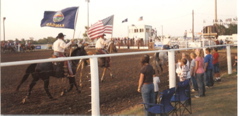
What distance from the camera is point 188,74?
21.5 ft

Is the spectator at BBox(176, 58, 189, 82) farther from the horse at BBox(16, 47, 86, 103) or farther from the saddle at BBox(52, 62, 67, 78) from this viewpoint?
the saddle at BBox(52, 62, 67, 78)

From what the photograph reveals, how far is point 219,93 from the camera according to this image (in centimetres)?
691

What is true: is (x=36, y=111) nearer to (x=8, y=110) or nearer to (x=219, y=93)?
(x=8, y=110)

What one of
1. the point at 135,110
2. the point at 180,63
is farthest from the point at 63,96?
the point at 180,63

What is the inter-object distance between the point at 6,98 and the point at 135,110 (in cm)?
333

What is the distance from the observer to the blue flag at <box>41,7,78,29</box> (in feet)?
26.1

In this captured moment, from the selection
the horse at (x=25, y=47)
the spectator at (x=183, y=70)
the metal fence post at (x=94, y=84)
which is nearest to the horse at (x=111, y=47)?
the spectator at (x=183, y=70)

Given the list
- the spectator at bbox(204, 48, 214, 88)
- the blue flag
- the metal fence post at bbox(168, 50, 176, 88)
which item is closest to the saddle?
the blue flag

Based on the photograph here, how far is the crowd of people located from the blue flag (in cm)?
396

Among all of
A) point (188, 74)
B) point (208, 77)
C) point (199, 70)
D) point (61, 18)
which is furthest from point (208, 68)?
point (61, 18)

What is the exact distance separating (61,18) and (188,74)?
468 cm

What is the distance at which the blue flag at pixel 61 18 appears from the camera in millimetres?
7959

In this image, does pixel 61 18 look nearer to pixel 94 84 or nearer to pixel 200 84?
pixel 94 84

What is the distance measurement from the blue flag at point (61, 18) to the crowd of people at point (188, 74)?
396 cm
